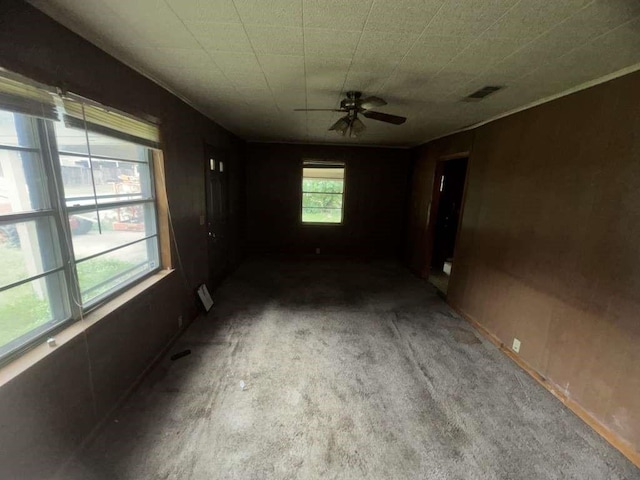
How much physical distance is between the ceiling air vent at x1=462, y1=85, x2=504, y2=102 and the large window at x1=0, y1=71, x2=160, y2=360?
277 centimetres

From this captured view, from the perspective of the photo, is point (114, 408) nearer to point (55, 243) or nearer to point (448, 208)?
point (55, 243)

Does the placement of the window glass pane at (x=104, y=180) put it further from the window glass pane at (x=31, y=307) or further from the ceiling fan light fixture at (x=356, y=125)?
the ceiling fan light fixture at (x=356, y=125)

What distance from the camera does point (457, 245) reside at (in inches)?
146

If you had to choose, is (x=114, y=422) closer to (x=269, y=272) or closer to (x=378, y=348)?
(x=378, y=348)

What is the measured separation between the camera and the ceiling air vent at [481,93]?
7.22 feet

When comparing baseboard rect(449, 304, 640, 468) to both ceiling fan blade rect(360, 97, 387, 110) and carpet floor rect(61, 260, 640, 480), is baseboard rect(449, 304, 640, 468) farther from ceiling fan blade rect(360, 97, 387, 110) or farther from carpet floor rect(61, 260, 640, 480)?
ceiling fan blade rect(360, 97, 387, 110)

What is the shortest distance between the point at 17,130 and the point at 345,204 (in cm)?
503

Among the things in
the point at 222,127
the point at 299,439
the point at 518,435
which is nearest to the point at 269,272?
the point at 222,127

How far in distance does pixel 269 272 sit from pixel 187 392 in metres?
2.99

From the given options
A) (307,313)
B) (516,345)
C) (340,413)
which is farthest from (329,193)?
(340,413)

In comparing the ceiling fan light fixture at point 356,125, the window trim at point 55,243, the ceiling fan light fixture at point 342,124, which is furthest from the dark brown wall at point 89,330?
the ceiling fan light fixture at point 356,125

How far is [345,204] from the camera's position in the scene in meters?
5.89

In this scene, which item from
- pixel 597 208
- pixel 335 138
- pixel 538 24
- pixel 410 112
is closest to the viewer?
pixel 538 24

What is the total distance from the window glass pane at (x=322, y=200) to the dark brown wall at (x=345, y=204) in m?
0.16
